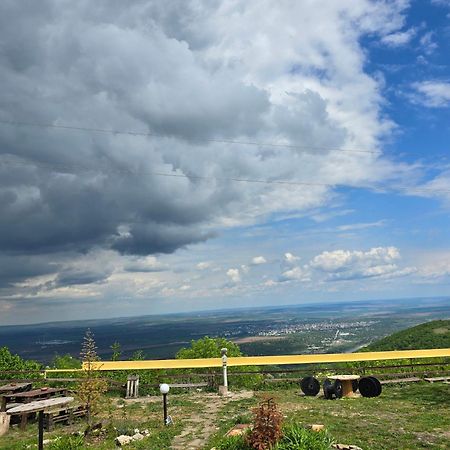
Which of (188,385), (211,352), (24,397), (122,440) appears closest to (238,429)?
(122,440)

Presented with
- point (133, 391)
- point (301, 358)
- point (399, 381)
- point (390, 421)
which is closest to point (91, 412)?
point (133, 391)

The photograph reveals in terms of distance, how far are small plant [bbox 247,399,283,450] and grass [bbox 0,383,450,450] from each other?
7.12 ft

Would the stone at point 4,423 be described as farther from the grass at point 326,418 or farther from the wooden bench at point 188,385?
the wooden bench at point 188,385

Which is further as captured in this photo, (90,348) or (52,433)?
(90,348)

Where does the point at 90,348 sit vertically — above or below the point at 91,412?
above

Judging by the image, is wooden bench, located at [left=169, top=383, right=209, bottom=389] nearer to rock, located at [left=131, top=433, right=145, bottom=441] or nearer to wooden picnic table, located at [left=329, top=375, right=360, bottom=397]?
wooden picnic table, located at [left=329, top=375, right=360, bottom=397]

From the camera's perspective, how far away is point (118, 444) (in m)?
13.1

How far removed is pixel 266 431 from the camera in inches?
404

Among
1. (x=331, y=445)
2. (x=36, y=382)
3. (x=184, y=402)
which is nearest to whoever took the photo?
(x=331, y=445)

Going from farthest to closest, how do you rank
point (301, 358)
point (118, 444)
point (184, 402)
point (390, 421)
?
1. point (301, 358)
2. point (184, 402)
3. point (390, 421)
4. point (118, 444)

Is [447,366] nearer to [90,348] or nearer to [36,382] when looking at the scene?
[90,348]

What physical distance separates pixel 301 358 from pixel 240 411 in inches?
342

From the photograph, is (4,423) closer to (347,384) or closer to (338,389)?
(338,389)

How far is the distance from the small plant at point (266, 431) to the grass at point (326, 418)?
2170 millimetres
